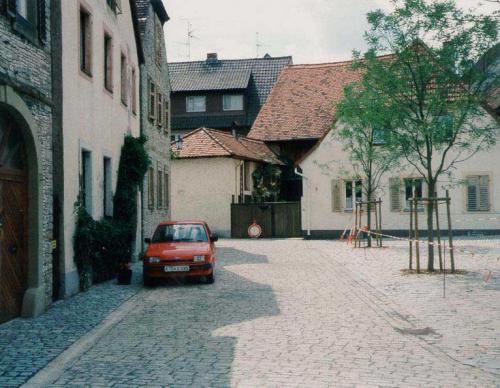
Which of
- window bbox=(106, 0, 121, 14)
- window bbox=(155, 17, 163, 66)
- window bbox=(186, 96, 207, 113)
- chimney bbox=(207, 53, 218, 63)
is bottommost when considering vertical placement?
window bbox=(106, 0, 121, 14)

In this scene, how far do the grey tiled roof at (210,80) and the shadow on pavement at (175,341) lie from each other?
131ft

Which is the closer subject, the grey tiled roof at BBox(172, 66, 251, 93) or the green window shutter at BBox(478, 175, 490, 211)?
the green window shutter at BBox(478, 175, 490, 211)

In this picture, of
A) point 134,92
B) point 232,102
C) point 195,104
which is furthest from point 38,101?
A: point 195,104

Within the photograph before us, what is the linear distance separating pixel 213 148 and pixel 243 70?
65.9ft

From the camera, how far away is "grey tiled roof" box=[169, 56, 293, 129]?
53344mm

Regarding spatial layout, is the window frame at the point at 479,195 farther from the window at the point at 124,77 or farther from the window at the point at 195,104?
the window at the point at 195,104

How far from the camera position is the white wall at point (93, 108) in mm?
14078

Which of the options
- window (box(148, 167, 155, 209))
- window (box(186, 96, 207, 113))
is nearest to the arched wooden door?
window (box(148, 167, 155, 209))

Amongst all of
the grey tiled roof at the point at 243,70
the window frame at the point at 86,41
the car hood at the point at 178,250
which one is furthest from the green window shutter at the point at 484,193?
the grey tiled roof at the point at 243,70

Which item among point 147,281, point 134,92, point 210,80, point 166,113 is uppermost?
point 210,80

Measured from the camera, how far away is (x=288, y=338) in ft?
30.5

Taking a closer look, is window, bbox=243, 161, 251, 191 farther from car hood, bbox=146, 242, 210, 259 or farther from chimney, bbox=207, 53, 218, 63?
car hood, bbox=146, 242, 210, 259

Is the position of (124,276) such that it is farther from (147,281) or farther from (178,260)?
(178,260)

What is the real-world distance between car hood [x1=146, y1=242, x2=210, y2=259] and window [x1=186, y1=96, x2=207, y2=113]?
3810 centimetres
